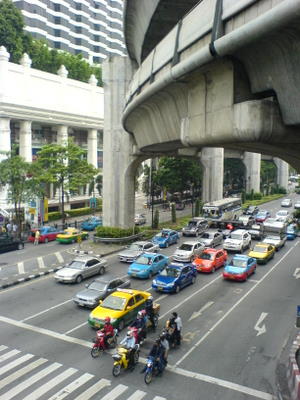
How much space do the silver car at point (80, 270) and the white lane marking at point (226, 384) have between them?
1182 centimetres

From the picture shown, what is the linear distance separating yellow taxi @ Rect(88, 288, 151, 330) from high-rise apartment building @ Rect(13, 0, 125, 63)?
83.0 metres

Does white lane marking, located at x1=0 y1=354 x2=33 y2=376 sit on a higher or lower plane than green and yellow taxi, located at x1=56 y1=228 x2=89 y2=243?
lower

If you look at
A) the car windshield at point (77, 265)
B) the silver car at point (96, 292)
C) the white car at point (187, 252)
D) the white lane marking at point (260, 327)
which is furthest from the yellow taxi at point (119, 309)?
the white car at point (187, 252)

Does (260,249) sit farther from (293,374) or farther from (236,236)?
(293,374)

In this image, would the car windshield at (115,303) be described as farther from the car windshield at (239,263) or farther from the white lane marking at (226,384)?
the car windshield at (239,263)

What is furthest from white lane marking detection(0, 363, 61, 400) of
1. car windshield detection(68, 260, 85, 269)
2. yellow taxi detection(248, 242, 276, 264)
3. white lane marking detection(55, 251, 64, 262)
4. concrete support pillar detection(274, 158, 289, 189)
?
concrete support pillar detection(274, 158, 289, 189)

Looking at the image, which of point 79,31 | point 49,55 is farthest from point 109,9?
point 49,55

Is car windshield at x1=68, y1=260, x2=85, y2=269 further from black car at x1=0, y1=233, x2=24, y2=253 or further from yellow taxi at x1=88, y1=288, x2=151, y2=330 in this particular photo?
black car at x1=0, y1=233, x2=24, y2=253

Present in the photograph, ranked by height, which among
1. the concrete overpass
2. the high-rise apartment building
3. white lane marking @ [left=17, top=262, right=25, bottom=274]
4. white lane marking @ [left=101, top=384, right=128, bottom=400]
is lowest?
white lane marking @ [left=101, top=384, right=128, bottom=400]

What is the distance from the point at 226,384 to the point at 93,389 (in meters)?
4.10

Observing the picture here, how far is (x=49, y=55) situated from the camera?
76562 mm

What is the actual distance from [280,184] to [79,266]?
88.1m

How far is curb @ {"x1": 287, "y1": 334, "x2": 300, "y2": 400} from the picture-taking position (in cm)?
1184

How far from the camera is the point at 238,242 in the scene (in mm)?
34125
